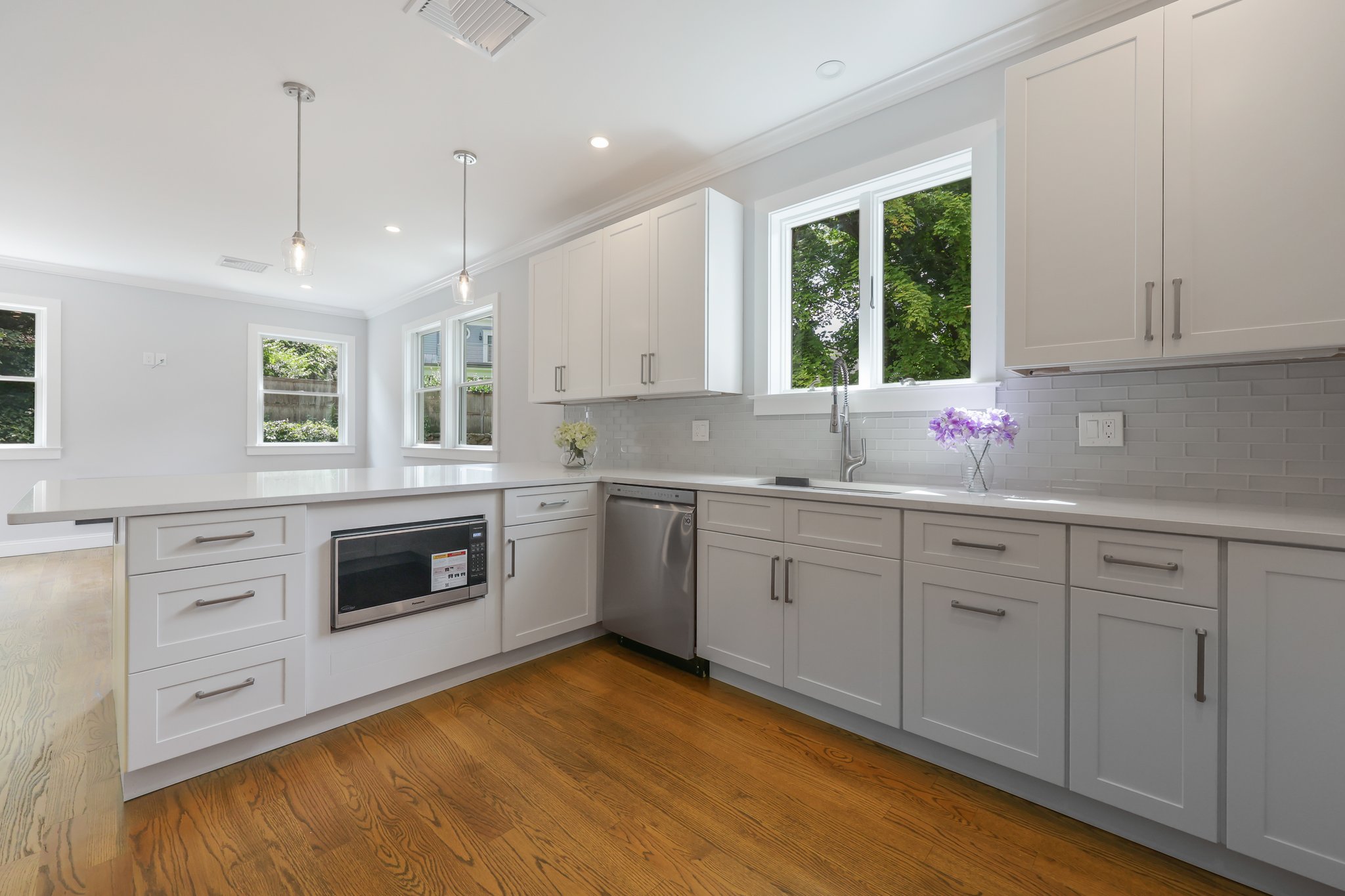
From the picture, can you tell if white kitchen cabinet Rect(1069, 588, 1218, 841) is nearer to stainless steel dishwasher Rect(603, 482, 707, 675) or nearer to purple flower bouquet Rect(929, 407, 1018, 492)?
purple flower bouquet Rect(929, 407, 1018, 492)

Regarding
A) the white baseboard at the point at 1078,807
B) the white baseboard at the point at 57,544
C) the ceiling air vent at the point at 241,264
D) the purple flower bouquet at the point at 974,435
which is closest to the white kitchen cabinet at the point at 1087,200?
the purple flower bouquet at the point at 974,435

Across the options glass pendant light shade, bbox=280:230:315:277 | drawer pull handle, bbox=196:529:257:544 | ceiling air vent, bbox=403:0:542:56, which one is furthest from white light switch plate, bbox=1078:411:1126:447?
glass pendant light shade, bbox=280:230:315:277

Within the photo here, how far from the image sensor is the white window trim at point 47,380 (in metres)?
5.11

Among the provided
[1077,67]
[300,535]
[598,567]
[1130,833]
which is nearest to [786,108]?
[1077,67]

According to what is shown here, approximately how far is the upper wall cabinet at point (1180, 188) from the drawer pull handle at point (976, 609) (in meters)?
0.79

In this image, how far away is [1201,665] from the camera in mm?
1404

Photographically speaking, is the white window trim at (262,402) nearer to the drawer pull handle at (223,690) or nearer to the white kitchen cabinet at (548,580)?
the white kitchen cabinet at (548,580)

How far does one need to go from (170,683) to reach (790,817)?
6.06ft

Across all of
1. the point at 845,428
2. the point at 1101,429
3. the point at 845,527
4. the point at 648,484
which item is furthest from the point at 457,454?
the point at 1101,429

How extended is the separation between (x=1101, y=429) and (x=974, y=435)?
15.5 inches

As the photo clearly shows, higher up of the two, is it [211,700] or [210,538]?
[210,538]

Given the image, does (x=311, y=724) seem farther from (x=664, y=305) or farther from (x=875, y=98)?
(x=875, y=98)

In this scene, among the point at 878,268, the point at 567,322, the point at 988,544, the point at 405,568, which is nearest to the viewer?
the point at 988,544

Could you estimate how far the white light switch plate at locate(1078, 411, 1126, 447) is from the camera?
195 cm
